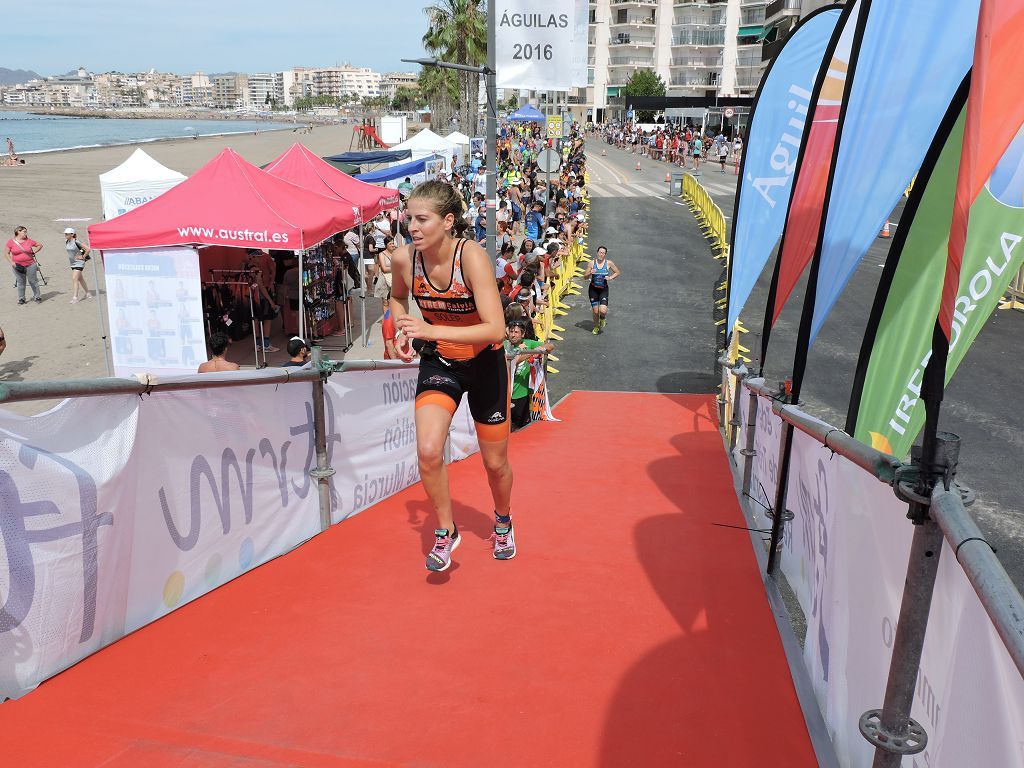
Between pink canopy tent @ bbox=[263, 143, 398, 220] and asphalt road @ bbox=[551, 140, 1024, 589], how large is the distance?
4.68 m

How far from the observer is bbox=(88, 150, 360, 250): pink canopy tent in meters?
11.2

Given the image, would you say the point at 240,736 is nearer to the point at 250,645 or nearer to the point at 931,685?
the point at 250,645

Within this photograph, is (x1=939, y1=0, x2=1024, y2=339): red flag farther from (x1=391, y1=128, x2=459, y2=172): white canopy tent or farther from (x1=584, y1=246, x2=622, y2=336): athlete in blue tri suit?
(x1=391, y1=128, x2=459, y2=172): white canopy tent

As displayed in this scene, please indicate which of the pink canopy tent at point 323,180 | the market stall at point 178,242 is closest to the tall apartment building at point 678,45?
the pink canopy tent at point 323,180

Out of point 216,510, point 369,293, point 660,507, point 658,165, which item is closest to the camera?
point 216,510

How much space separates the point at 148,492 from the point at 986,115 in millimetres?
3423

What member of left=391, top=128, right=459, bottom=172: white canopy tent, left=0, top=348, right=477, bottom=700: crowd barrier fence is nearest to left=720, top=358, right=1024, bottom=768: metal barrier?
left=0, top=348, right=477, bottom=700: crowd barrier fence

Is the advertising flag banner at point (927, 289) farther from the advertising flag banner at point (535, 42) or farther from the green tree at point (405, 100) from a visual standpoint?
the green tree at point (405, 100)

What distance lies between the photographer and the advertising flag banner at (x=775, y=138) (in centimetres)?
518

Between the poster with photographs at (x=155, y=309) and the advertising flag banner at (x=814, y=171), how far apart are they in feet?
31.2

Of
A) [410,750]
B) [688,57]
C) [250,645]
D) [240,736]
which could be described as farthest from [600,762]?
[688,57]

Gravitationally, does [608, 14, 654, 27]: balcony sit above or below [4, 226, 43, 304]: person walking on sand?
above

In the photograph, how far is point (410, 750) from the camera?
2.77 metres

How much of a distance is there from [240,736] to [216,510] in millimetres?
1382
